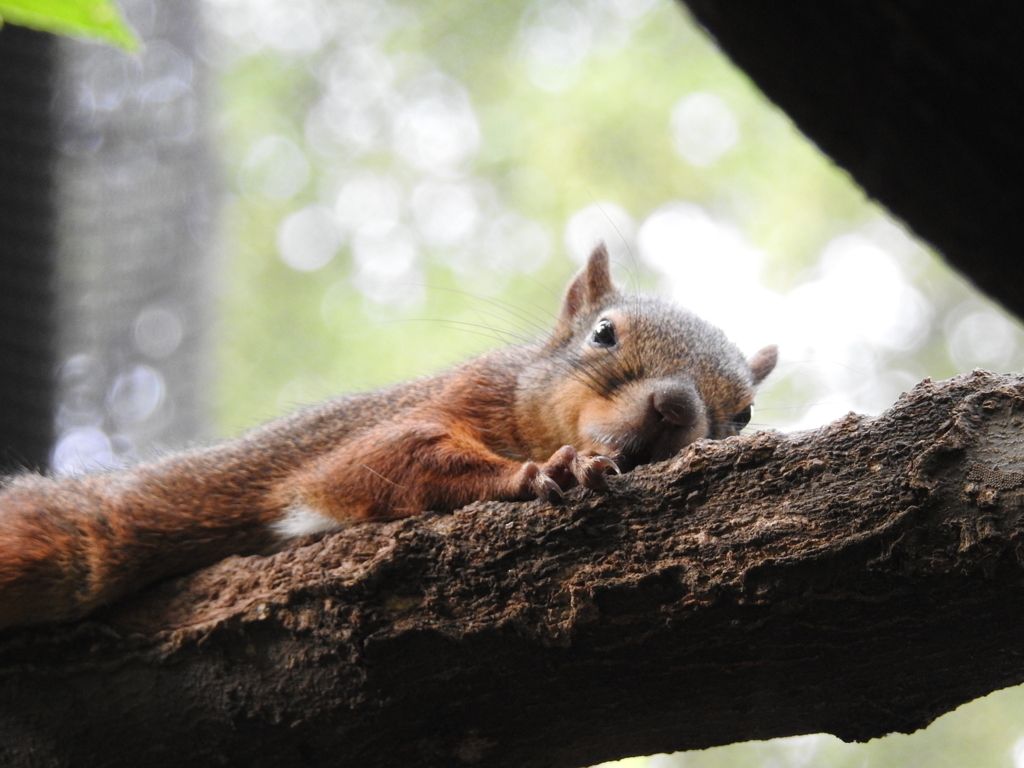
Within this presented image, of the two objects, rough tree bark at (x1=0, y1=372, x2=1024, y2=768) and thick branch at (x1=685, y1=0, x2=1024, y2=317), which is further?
rough tree bark at (x1=0, y1=372, x2=1024, y2=768)

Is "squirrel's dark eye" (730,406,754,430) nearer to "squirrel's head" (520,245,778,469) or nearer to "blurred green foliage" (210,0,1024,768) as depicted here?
"squirrel's head" (520,245,778,469)

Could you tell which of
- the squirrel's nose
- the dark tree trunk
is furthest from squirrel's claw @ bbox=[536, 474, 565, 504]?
the dark tree trunk

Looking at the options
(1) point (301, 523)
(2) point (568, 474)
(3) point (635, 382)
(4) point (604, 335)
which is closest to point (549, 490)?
(2) point (568, 474)

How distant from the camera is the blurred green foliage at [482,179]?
8.66m

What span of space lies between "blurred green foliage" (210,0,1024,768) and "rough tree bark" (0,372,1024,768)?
5.13 metres

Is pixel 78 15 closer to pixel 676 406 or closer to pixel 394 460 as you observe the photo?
pixel 394 460

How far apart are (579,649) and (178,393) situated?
5.34 metres

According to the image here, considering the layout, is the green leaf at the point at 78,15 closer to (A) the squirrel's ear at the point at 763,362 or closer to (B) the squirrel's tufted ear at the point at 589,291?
(B) the squirrel's tufted ear at the point at 589,291

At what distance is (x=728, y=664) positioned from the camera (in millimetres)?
2348

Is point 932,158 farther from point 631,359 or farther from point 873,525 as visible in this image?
point 631,359

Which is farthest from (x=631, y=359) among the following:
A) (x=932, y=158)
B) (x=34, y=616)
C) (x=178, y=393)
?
(x=178, y=393)

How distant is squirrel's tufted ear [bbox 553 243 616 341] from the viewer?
4.27 meters

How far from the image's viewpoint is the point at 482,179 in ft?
34.3

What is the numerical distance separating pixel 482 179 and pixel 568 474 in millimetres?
8171
